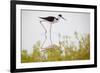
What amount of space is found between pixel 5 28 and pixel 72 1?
0.70 m

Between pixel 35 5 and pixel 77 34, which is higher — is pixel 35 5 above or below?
above

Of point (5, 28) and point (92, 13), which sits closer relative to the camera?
point (5, 28)

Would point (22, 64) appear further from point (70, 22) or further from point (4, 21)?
point (70, 22)

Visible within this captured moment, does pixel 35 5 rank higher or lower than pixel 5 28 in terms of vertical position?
higher

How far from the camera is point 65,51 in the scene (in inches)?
75.0

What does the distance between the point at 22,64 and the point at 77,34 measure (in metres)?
0.61

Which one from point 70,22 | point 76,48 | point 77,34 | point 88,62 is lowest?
point 88,62

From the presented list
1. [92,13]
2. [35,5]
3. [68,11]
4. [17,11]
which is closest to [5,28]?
[17,11]

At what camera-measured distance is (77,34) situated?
76.4 inches

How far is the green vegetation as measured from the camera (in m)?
1.81

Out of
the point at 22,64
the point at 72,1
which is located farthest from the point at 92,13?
the point at 22,64

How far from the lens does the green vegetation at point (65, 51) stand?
1806 mm

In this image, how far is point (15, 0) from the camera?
68.2 inches

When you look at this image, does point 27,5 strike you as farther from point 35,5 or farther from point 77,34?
point 77,34
